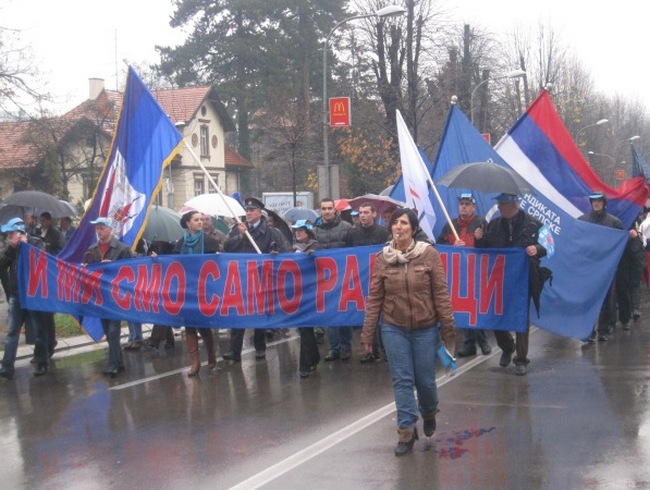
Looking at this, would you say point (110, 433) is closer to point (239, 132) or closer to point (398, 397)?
point (398, 397)

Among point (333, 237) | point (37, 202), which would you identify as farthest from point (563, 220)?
point (37, 202)

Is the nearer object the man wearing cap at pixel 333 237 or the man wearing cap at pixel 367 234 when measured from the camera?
the man wearing cap at pixel 367 234

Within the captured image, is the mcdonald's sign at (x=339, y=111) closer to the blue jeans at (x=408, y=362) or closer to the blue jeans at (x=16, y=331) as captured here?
the blue jeans at (x=16, y=331)

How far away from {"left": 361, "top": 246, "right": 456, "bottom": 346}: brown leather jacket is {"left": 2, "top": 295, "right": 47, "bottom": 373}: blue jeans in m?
5.42

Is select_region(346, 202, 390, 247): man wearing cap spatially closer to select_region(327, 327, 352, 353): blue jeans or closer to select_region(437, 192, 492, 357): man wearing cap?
select_region(437, 192, 492, 357): man wearing cap

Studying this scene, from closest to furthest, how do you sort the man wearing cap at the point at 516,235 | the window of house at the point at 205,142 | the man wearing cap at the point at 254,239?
the man wearing cap at the point at 516,235 → the man wearing cap at the point at 254,239 → the window of house at the point at 205,142

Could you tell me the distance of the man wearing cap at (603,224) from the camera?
1107cm

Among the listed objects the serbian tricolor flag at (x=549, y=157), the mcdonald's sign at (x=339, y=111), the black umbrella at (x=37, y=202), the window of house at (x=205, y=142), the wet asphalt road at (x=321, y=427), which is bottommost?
the wet asphalt road at (x=321, y=427)

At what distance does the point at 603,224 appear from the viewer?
11141 mm

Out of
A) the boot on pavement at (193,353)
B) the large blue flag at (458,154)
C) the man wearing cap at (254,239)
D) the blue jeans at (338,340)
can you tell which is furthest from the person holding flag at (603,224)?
the boot on pavement at (193,353)

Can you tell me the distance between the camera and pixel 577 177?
10914mm

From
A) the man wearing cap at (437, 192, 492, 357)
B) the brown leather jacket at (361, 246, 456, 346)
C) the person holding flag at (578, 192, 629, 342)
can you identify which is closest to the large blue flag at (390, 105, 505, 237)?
the man wearing cap at (437, 192, 492, 357)

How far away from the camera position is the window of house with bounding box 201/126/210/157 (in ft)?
169

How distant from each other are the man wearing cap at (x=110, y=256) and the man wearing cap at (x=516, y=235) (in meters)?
4.05
